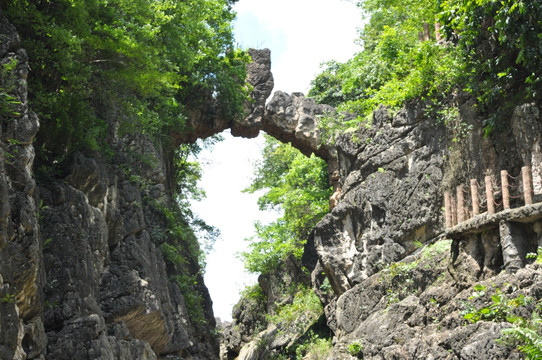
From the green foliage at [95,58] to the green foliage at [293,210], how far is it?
910cm

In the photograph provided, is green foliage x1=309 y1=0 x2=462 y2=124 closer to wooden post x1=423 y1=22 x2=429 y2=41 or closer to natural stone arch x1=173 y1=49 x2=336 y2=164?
wooden post x1=423 y1=22 x2=429 y2=41

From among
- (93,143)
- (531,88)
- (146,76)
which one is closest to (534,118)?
(531,88)

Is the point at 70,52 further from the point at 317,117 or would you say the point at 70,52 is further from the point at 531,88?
the point at 317,117

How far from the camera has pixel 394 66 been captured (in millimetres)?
20453

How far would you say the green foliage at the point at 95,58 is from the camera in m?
12.4

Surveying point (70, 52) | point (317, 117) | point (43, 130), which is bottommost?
point (43, 130)

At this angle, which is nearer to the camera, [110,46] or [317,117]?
[110,46]

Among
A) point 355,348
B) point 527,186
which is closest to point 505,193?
point 527,186

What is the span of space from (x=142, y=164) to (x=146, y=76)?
Result: 18.1 ft

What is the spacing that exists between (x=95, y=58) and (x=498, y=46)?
32.3 feet

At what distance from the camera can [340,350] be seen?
1642 cm

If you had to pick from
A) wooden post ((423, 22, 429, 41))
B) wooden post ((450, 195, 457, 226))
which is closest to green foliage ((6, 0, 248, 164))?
wooden post ((423, 22, 429, 41))

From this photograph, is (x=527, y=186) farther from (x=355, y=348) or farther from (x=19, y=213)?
(x=19, y=213)

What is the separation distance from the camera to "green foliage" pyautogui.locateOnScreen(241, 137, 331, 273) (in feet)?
86.4
